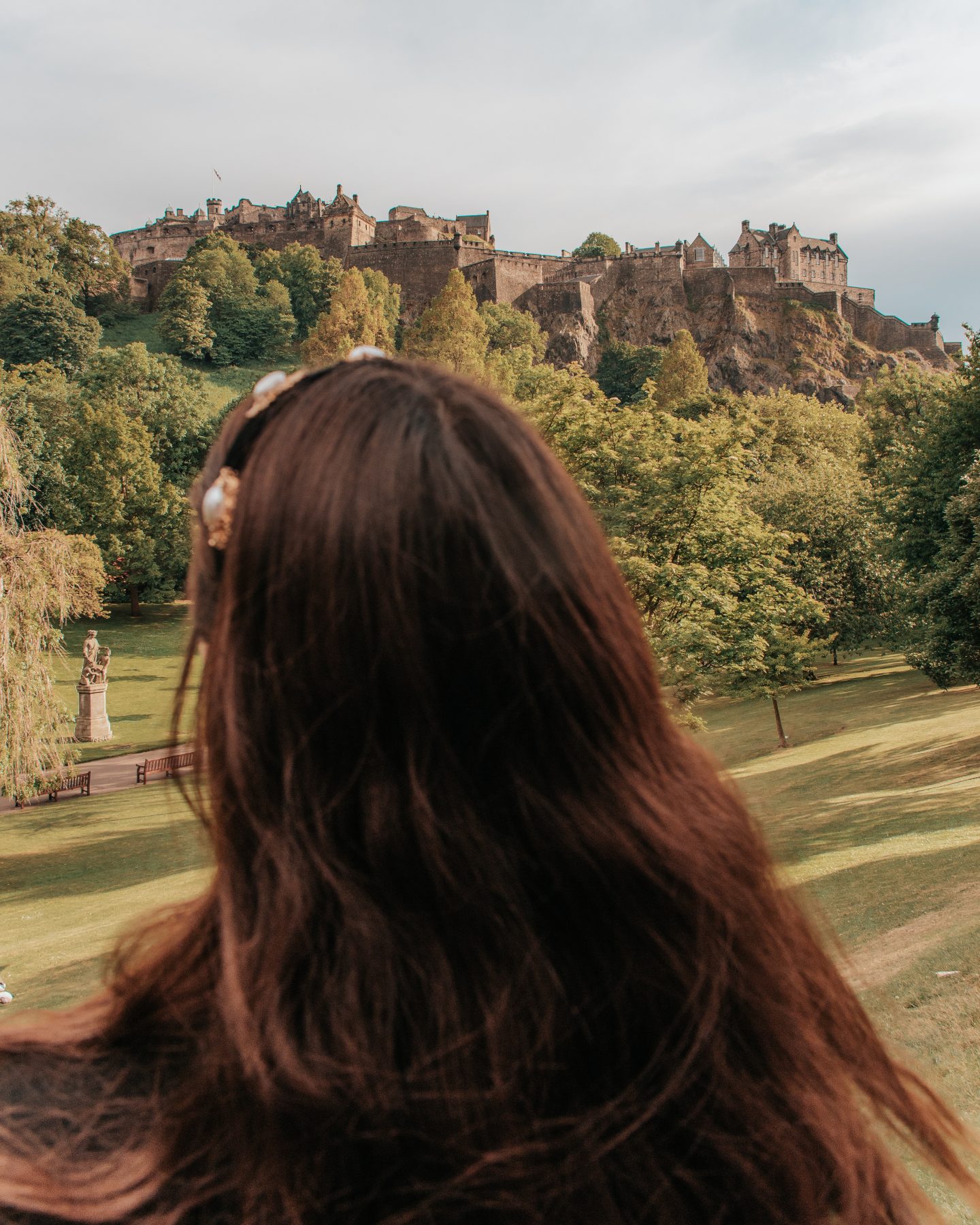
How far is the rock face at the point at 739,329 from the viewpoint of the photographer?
7119 centimetres

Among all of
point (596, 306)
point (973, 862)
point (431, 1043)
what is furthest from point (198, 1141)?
point (596, 306)

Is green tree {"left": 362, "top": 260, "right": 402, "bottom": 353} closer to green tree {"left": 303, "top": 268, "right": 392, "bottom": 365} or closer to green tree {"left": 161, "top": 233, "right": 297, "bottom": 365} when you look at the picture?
green tree {"left": 161, "top": 233, "right": 297, "bottom": 365}

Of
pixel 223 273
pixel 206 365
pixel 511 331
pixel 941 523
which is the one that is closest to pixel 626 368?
pixel 511 331

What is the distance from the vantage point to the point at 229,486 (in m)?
1.13

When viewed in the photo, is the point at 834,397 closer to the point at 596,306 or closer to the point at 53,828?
the point at 596,306

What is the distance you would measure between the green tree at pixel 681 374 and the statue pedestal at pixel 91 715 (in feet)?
132

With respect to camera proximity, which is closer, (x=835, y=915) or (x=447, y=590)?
(x=447, y=590)

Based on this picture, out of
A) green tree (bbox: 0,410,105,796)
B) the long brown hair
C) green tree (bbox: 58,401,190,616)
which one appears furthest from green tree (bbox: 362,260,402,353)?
the long brown hair

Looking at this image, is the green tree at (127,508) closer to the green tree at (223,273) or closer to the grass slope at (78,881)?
the grass slope at (78,881)

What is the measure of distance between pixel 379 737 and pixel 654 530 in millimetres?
16575

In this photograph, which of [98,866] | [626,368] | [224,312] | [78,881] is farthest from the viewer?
[224,312]

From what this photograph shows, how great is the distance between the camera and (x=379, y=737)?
1.02 m

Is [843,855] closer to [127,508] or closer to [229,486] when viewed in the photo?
[229,486]

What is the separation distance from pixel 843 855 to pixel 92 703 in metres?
20.7
